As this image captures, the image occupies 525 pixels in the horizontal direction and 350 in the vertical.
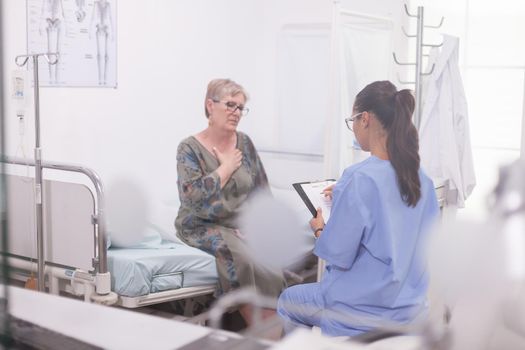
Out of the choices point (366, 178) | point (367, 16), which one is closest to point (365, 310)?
point (366, 178)

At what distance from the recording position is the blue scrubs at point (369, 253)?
1251 mm

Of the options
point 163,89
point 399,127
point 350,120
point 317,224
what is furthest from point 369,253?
point 163,89

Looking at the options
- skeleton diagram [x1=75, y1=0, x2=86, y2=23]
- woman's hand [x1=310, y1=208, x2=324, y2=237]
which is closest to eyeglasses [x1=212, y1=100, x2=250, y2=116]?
skeleton diagram [x1=75, y1=0, x2=86, y2=23]

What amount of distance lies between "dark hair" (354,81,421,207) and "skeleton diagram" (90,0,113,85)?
110 cm

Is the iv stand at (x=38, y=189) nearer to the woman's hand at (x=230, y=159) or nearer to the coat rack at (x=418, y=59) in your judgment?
the woman's hand at (x=230, y=159)

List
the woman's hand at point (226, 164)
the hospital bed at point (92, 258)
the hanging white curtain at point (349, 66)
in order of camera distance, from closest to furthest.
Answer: the hanging white curtain at point (349, 66) < the hospital bed at point (92, 258) < the woman's hand at point (226, 164)

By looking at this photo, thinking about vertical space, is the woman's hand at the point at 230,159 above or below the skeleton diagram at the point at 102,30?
below

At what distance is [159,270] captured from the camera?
197cm

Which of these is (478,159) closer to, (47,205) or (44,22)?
(47,205)

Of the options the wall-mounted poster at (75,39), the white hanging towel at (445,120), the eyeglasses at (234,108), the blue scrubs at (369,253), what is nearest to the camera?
the blue scrubs at (369,253)

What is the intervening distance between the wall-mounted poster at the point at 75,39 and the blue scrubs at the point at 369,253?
1153 millimetres

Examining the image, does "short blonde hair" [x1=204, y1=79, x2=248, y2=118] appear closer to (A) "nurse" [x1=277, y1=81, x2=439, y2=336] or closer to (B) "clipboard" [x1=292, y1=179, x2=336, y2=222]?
(B) "clipboard" [x1=292, y1=179, x2=336, y2=222]

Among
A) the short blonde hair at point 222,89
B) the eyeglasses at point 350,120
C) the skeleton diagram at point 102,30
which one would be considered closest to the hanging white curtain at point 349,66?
the eyeglasses at point 350,120

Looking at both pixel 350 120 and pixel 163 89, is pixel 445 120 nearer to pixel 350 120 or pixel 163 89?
pixel 350 120
